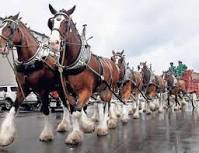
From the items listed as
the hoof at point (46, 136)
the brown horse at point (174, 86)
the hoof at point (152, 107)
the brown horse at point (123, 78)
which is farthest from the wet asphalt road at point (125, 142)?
the brown horse at point (174, 86)

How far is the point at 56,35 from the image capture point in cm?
948

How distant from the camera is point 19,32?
1032 cm

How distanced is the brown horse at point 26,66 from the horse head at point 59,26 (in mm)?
695

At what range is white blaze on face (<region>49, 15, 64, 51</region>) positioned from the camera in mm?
9344

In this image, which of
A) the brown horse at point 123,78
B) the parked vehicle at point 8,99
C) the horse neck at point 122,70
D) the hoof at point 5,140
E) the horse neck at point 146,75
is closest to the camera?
the hoof at point 5,140

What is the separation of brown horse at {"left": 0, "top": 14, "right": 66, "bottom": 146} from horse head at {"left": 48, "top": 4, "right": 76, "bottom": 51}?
2.28ft

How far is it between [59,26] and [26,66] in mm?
1224

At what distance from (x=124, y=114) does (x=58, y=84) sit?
5.33 m

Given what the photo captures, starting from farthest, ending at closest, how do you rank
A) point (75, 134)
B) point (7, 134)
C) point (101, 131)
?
point (101, 131)
point (75, 134)
point (7, 134)

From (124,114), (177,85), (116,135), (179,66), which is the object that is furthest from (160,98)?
(116,135)

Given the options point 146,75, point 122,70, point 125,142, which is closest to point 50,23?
point 125,142

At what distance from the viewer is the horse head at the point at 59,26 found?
939 cm

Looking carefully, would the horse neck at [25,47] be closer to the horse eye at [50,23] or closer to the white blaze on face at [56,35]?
the horse eye at [50,23]

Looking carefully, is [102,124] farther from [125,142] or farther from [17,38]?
[17,38]
